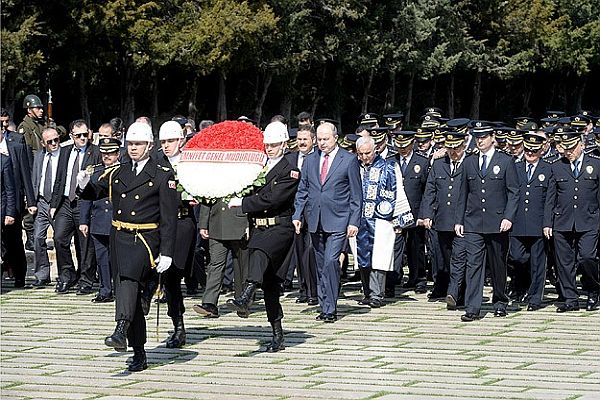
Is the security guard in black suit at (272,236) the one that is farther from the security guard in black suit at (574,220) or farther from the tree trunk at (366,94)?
the tree trunk at (366,94)

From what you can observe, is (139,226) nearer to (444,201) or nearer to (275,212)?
(275,212)

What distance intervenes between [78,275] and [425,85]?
53075 mm

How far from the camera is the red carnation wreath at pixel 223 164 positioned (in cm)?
1230

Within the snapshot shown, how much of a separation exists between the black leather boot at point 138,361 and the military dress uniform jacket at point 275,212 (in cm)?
157

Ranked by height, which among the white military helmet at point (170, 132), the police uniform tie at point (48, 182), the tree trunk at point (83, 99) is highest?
the tree trunk at point (83, 99)

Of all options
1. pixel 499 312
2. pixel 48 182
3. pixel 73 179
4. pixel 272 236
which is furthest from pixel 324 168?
pixel 48 182

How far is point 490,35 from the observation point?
227 feet

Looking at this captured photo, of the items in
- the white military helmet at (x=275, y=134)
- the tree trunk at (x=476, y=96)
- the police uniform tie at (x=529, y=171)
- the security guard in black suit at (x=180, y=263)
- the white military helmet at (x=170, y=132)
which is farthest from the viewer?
the tree trunk at (x=476, y=96)

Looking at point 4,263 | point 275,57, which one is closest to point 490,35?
point 275,57

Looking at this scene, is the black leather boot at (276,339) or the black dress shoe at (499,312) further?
the black dress shoe at (499,312)

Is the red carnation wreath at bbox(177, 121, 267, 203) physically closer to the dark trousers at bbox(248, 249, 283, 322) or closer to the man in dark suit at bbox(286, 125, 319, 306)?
the dark trousers at bbox(248, 249, 283, 322)

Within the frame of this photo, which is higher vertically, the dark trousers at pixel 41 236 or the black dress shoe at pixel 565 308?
the dark trousers at pixel 41 236

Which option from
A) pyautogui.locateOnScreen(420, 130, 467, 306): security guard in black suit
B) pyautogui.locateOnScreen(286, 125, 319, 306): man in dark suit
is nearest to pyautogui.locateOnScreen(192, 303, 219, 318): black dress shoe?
pyautogui.locateOnScreen(286, 125, 319, 306): man in dark suit

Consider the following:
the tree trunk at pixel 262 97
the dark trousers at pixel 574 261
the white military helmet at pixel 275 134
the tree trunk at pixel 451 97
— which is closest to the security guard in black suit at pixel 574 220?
the dark trousers at pixel 574 261
